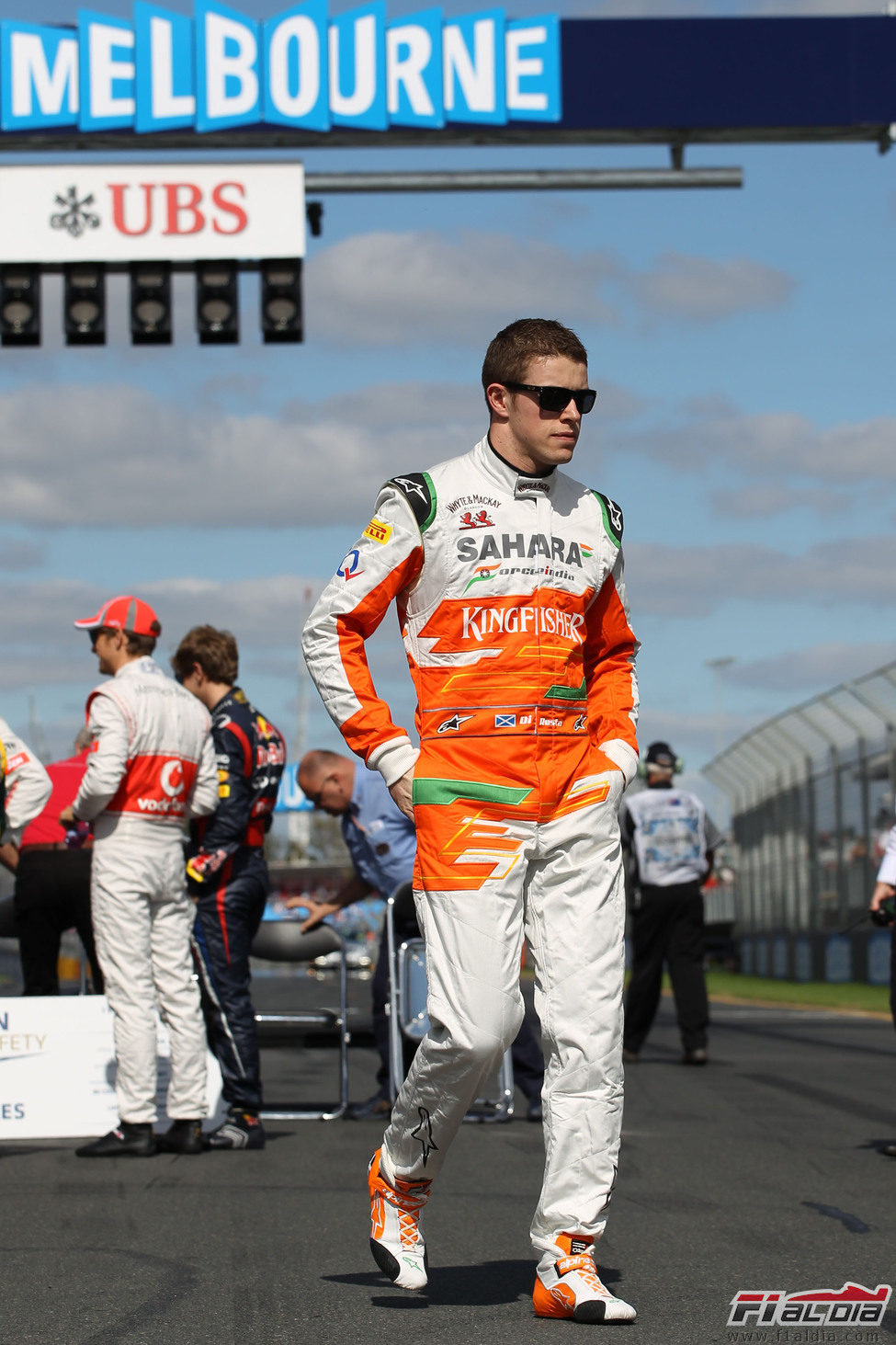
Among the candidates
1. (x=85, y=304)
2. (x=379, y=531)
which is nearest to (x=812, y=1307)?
(x=379, y=531)

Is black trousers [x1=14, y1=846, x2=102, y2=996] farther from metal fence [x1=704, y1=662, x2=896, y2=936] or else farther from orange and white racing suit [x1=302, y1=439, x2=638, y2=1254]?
metal fence [x1=704, y1=662, x2=896, y2=936]

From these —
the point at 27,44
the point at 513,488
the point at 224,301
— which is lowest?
the point at 513,488

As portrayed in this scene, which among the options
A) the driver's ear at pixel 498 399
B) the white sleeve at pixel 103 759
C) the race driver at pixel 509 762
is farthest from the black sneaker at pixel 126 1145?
the driver's ear at pixel 498 399

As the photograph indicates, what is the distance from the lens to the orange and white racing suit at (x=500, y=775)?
157 inches

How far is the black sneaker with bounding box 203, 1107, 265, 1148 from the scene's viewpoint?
7.24 meters

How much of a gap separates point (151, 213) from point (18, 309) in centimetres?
118

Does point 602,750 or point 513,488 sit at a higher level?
point 513,488

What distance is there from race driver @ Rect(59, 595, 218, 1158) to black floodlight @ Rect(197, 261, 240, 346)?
6.60 m

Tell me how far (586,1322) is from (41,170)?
11.7 m

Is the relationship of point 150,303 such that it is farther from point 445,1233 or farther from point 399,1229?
point 399,1229

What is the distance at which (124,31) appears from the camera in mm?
13719

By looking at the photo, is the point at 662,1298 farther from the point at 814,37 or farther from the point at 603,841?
the point at 814,37

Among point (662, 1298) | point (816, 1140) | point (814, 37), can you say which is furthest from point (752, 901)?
point (662, 1298)

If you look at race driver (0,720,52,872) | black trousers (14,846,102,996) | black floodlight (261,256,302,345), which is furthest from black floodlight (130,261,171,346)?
race driver (0,720,52,872)
